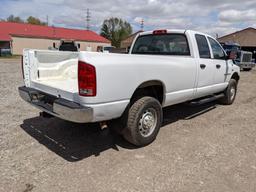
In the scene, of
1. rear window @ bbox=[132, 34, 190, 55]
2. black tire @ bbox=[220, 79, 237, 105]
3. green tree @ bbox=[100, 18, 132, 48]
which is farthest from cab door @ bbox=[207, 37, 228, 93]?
green tree @ bbox=[100, 18, 132, 48]

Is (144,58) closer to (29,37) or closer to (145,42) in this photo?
(145,42)

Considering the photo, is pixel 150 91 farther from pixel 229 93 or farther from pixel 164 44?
pixel 229 93

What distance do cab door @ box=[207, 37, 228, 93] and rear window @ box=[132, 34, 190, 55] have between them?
106 cm

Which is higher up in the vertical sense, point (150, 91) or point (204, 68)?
point (204, 68)

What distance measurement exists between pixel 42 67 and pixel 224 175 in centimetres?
361

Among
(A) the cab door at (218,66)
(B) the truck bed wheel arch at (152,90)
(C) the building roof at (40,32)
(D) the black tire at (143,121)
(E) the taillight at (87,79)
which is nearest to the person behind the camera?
(E) the taillight at (87,79)

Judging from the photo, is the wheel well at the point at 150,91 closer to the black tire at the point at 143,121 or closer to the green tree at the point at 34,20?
the black tire at the point at 143,121

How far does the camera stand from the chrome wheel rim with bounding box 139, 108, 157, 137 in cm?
403

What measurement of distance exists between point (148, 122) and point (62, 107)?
1.56 m

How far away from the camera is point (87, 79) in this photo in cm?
304

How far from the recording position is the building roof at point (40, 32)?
43.5 meters

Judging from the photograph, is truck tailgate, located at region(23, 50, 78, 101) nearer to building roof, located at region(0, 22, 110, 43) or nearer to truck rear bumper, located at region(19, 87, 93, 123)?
truck rear bumper, located at region(19, 87, 93, 123)

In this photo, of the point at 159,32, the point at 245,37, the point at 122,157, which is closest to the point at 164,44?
the point at 159,32

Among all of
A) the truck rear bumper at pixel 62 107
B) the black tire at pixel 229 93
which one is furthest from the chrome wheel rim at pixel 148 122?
the black tire at pixel 229 93
